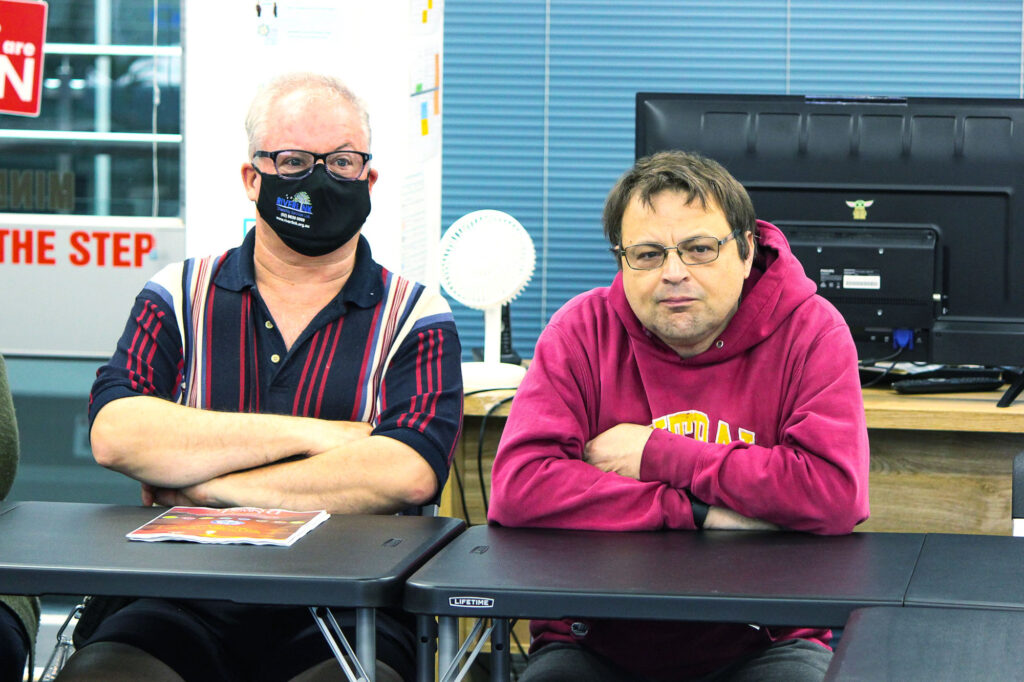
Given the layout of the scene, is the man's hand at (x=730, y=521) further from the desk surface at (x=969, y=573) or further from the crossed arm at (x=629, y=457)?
the desk surface at (x=969, y=573)

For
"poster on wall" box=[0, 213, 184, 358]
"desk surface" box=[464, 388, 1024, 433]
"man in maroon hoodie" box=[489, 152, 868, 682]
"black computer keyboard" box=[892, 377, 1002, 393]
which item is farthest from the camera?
"poster on wall" box=[0, 213, 184, 358]

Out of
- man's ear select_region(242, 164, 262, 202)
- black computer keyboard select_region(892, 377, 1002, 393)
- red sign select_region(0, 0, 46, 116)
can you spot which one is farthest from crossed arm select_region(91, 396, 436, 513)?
red sign select_region(0, 0, 46, 116)

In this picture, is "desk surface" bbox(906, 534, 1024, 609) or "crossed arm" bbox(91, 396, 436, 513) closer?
"desk surface" bbox(906, 534, 1024, 609)

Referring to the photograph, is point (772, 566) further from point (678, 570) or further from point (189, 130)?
point (189, 130)

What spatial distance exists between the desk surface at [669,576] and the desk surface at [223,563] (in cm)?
5

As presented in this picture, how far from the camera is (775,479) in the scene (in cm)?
182

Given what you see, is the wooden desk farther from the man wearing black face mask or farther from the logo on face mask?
the logo on face mask

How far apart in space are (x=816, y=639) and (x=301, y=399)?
897 millimetres

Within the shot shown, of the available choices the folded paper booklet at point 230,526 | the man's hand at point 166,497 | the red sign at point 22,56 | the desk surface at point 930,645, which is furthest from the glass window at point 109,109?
the desk surface at point 930,645

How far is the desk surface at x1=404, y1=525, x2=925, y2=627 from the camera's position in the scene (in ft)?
4.75

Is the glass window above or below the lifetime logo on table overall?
above

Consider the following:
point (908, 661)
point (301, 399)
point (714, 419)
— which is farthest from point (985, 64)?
point (908, 661)

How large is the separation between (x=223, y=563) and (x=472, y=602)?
0.32 metres

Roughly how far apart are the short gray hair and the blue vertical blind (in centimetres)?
201
